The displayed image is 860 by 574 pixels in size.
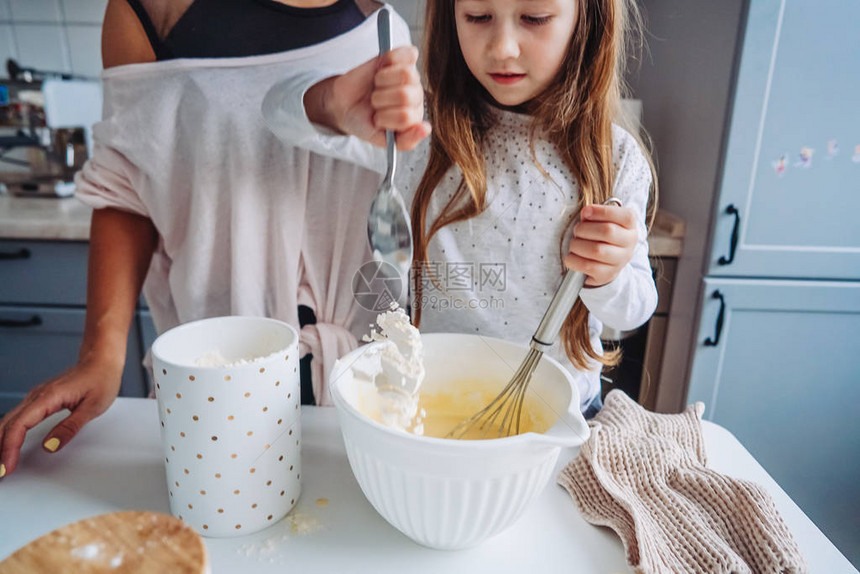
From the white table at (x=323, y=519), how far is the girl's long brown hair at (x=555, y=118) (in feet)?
0.82

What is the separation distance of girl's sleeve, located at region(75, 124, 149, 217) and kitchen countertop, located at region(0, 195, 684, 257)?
0.57 metres

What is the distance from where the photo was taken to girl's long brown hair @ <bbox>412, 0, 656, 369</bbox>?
22.3 inches

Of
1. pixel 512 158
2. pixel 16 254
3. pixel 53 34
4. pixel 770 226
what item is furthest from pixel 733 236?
pixel 53 34

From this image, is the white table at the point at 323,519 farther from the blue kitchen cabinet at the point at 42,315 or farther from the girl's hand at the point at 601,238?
the blue kitchen cabinet at the point at 42,315

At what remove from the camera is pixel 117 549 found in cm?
27

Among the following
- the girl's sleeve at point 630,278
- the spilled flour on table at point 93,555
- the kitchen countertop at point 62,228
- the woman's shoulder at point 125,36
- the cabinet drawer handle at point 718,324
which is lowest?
the cabinet drawer handle at point 718,324

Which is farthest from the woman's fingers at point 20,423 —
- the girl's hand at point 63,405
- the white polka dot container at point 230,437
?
the white polka dot container at point 230,437

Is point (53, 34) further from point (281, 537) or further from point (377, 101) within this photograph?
point (281, 537)

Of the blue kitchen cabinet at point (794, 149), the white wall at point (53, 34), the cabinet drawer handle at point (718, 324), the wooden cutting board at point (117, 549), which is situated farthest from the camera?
the white wall at point (53, 34)

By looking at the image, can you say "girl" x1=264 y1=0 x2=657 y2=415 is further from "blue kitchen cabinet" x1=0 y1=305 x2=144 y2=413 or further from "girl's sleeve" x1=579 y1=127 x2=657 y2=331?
"blue kitchen cabinet" x1=0 y1=305 x2=144 y2=413

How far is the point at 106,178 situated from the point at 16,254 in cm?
71

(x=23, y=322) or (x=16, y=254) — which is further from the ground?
(x=16, y=254)

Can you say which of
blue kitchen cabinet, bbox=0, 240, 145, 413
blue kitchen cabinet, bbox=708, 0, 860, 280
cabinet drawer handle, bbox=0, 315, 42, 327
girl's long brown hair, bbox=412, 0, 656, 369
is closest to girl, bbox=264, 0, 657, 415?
girl's long brown hair, bbox=412, 0, 656, 369

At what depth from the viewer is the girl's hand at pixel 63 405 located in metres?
0.43
